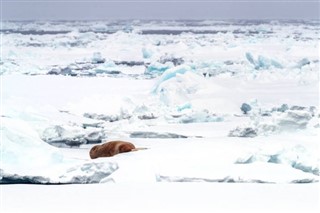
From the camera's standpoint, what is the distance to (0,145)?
3.60 metres

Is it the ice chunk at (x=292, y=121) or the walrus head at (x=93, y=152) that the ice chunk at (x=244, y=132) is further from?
the walrus head at (x=93, y=152)

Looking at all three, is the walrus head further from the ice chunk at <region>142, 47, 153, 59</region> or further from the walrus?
the ice chunk at <region>142, 47, 153, 59</region>

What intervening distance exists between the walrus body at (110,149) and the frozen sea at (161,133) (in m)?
0.11

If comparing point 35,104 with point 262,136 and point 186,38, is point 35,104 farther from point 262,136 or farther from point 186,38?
point 186,38

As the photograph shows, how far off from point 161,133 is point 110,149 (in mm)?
923

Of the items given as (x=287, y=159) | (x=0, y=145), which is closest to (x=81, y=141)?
(x=0, y=145)

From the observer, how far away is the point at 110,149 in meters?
4.20

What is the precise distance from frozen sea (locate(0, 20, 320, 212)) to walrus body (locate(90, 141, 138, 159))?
11 cm

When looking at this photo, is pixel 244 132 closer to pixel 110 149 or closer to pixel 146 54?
pixel 110 149

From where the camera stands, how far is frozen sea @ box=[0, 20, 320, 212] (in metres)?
2.84

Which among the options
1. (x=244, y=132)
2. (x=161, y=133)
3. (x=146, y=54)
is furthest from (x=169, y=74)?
(x=146, y=54)

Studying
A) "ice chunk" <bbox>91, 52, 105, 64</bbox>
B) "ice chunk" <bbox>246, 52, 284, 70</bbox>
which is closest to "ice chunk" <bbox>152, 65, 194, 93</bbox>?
"ice chunk" <bbox>246, 52, 284, 70</bbox>

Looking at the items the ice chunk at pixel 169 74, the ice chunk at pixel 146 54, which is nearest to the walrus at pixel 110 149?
the ice chunk at pixel 169 74

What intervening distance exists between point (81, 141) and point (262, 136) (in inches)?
49.1
